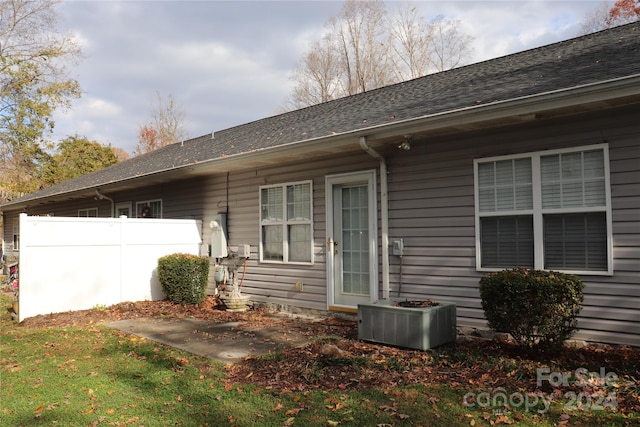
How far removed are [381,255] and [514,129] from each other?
2445 millimetres

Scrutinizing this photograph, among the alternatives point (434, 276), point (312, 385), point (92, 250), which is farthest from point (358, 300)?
point (92, 250)

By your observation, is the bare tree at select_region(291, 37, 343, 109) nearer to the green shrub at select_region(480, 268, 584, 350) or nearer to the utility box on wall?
the utility box on wall

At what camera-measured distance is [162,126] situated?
31.7 m

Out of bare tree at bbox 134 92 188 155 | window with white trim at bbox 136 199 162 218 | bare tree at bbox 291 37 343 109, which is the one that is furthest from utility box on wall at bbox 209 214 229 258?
bare tree at bbox 134 92 188 155

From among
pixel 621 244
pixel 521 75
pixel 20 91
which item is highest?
pixel 20 91

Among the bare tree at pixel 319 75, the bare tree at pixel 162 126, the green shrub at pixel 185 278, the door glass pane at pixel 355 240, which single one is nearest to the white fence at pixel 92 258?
the green shrub at pixel 185 278

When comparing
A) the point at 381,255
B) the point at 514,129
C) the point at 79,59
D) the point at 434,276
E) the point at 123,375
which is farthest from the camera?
the point at 79,59

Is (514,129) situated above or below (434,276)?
above

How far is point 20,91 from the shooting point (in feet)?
64.3

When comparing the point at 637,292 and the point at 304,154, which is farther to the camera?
the point at 304,154

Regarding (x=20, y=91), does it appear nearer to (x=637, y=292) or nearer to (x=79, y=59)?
(x=79, y=59)

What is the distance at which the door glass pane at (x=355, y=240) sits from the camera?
680 cm

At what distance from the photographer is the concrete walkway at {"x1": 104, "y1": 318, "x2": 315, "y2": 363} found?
5234mm

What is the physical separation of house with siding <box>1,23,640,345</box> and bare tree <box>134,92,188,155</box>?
24.1m
